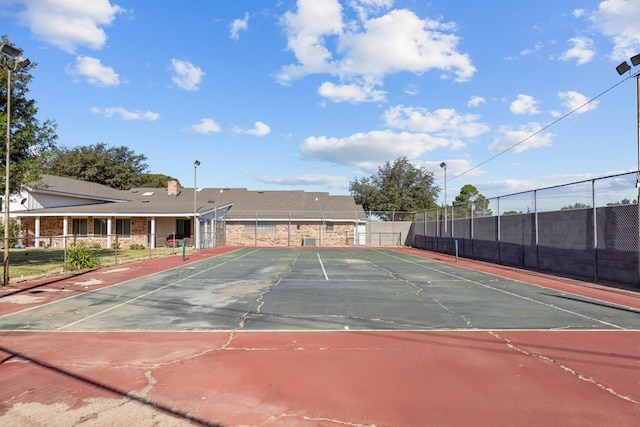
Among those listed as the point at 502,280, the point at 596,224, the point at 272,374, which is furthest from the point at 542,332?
the point at 596,224

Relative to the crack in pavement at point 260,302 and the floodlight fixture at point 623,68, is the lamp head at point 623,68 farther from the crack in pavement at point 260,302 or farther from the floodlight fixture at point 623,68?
the crack in pavement at point 260,302

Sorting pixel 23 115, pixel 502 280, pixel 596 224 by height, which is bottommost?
pixel 502 280

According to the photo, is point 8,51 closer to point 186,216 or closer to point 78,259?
point 78,259

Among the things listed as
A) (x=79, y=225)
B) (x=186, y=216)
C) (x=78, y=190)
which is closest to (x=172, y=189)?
(x=78, y=190)

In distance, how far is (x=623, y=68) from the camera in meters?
14.2

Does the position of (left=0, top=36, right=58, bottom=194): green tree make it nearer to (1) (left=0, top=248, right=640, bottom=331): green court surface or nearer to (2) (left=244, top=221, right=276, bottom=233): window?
(1) (left=0, top=248, right=640, bottom=331): green court surface

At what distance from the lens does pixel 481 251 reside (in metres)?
28.8

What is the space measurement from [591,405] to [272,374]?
12.7ft

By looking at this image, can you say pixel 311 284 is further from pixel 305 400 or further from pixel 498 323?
pixel 305 400

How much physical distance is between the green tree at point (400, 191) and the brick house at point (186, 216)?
620 inches

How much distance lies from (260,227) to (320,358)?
41067 mm

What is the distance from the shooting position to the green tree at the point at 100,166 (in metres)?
65.5

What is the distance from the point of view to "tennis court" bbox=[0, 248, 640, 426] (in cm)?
471

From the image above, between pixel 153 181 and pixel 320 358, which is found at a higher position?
pixel 153 181
